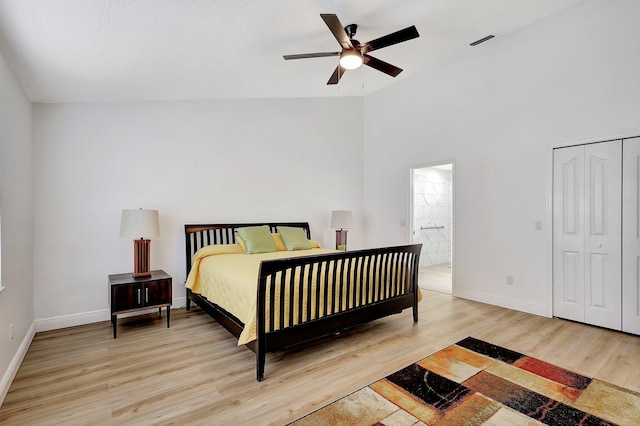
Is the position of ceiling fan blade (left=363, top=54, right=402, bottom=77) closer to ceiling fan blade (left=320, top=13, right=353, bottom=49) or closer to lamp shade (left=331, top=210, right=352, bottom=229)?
ceiling fan blade (left=320, top=13, right=353, bottom=49)

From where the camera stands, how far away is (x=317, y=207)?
18.6ft

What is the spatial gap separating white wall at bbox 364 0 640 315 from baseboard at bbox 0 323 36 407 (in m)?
4.92

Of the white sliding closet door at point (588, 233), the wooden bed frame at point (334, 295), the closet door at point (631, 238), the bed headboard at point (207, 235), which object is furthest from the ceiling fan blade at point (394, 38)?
the bed headboard at point (207, 235)

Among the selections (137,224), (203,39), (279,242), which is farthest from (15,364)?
(203,39)

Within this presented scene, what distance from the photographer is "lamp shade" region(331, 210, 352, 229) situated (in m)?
5.41

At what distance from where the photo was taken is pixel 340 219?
17.8 ft

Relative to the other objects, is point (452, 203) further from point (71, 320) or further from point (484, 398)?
point (71, 320)

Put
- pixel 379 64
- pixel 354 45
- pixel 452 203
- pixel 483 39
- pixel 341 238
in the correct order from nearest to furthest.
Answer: pixel 354 45 < pixel 379 64 < pixel 483 39 < pixel 452 203 < pixel 341 238

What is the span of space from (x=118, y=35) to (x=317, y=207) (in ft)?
12.1

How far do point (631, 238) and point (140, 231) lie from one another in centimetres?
512

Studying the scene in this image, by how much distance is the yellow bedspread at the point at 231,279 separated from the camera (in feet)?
8.82

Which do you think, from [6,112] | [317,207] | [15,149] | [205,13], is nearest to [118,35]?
[205,13]

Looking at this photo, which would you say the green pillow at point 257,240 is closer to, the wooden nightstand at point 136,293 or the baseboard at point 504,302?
the wooden nightstand at point 136,293

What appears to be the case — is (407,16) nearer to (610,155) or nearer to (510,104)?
(510,104)
